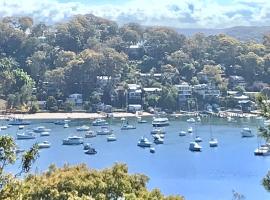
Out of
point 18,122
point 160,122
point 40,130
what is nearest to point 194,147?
point 160,122

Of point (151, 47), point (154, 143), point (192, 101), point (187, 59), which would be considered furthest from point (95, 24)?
point (154, 143)

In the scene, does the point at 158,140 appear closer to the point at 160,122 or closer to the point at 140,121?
the point at 160,122

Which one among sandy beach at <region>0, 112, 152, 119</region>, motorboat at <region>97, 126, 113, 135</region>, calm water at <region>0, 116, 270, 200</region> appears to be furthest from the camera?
sandy beach at <region>0, 112, 152, 119</region>

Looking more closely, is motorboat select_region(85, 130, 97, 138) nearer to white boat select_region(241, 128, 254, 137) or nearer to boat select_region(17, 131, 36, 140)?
boat select_region(17, 131, 36, 140)

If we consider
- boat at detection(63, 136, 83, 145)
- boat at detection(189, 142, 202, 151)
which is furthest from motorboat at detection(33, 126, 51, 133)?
boat at detection(189, 142, 202, 151)

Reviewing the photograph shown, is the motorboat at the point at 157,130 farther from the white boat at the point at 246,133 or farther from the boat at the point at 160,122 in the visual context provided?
the white boat at the point at 246,133

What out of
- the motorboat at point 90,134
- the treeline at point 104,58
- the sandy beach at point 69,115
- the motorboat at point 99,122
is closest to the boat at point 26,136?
the motorboat at point 90,134
